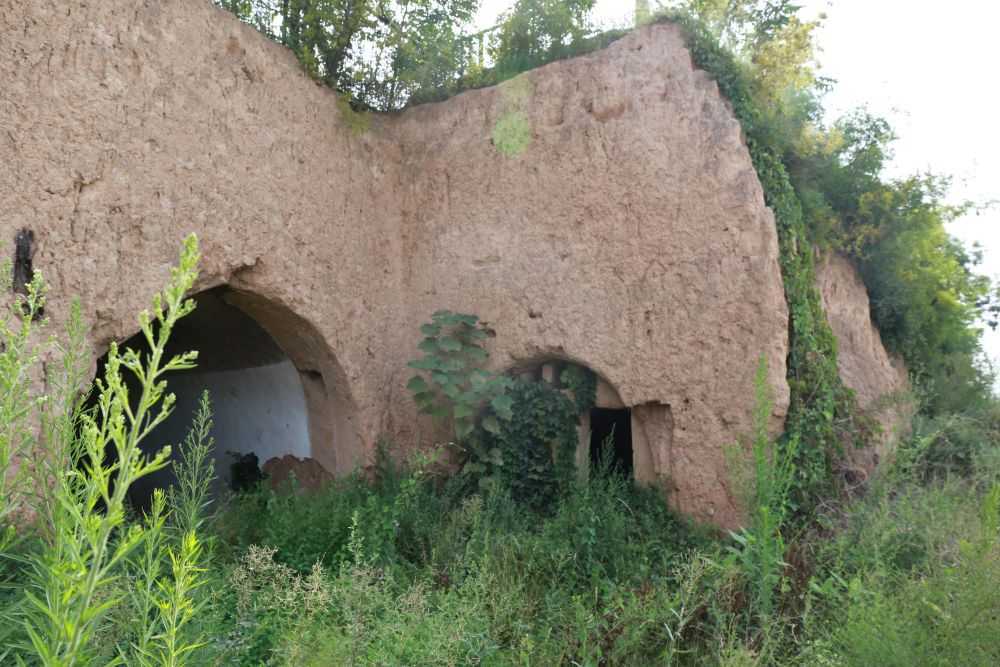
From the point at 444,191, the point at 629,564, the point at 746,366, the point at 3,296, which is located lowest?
the point at 629,564

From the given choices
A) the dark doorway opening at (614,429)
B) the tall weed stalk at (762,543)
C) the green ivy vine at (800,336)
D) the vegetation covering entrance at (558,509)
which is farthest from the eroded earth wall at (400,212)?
the dark doorway opening at (614,429)

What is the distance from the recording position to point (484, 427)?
19.8 ft

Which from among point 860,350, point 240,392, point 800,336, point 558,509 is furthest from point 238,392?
point 860,350

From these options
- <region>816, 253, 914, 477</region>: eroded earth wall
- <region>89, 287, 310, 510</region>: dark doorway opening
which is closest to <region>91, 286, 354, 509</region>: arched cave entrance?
<region>89, 287, 310, 510</region>: dark doorway opening

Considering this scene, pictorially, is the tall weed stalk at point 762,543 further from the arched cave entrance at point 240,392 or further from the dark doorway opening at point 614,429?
the arched cave entrance at point 240,392

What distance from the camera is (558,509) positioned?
5.63 m

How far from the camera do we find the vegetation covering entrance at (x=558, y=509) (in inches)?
92.8

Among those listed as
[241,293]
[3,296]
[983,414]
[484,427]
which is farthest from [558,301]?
[983,414]

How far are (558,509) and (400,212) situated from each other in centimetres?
327

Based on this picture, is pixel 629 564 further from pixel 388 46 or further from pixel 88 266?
pixel 388 46

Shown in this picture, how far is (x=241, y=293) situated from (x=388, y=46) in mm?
2848

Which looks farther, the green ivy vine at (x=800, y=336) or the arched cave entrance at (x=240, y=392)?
the arched cave entrance at (x=240, y=392)

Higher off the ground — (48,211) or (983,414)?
(48,211)

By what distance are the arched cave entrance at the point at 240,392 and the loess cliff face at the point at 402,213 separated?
2.51 feet
